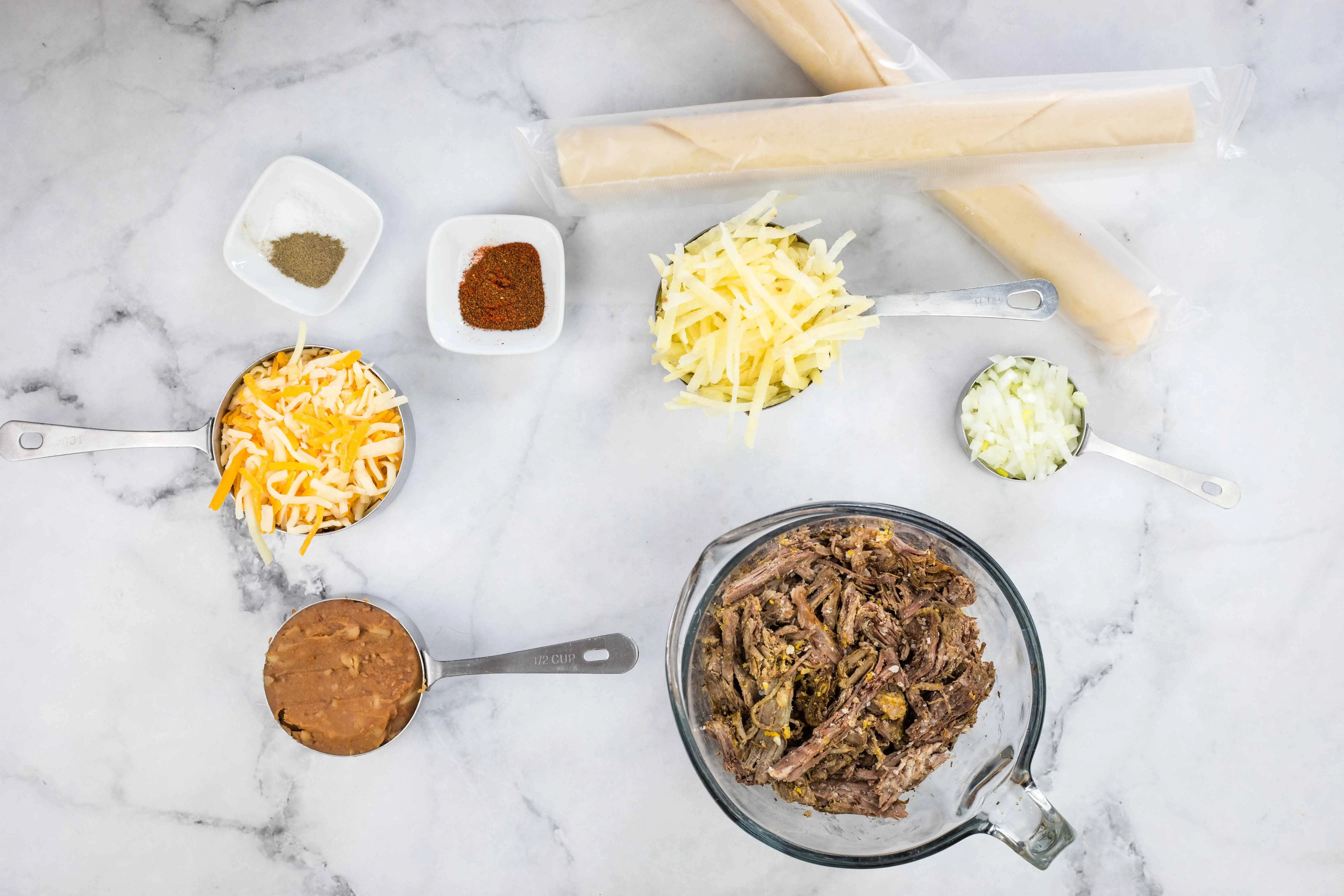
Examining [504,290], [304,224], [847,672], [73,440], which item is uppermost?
[504,290]

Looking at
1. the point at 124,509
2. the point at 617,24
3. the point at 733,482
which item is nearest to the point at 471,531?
the point at 733,482

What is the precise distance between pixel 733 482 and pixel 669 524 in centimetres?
22

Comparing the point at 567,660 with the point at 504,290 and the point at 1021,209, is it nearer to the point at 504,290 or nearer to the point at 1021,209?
the point at 504,290

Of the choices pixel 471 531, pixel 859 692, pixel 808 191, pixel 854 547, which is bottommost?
pixel 471 531

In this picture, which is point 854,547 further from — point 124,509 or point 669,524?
point 124,509

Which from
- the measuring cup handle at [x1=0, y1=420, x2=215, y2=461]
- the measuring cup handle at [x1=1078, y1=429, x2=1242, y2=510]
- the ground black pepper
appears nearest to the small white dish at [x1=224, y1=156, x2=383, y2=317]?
the ground black pepper

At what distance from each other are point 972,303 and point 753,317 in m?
0.59

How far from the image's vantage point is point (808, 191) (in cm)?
215

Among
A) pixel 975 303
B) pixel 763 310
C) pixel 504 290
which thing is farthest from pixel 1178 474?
pixel 504 290

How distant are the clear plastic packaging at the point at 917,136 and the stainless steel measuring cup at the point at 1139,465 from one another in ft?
1.79

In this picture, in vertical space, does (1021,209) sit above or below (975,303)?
above

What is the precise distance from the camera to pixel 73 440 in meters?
2.09

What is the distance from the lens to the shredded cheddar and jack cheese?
196 centimetres

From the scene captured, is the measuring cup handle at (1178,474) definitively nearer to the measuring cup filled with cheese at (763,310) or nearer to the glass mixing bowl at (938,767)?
the measuring cup filled with cheese at (763,310)
